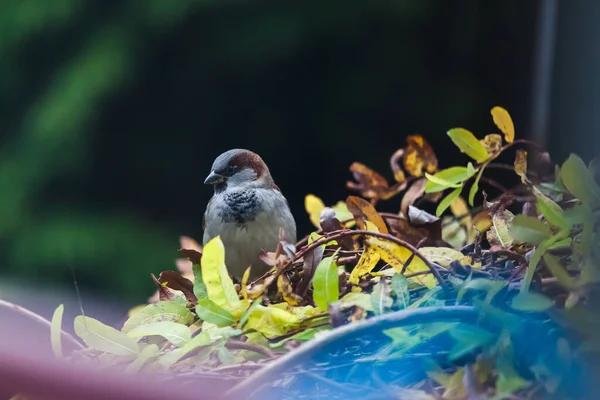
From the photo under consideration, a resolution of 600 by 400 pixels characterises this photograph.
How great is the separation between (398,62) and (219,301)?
1.97 meters

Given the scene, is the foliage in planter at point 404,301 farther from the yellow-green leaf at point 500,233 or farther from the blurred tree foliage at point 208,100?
the blurred tree foliage at point 208,100

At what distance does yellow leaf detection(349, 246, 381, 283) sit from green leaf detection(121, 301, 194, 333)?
0.44 feet

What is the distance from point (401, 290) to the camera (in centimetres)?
53

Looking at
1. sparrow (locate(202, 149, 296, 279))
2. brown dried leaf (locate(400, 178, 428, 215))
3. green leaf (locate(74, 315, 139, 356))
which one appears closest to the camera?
green leaf (locate(74, 315, 139, 356))

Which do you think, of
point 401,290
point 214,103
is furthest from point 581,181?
point 214,103

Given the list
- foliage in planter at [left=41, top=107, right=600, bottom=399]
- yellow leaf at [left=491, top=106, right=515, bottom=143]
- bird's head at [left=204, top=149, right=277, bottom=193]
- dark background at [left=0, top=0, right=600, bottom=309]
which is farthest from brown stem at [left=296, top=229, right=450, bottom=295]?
dark background at [left=0, top=0, right=600, bottom=309]

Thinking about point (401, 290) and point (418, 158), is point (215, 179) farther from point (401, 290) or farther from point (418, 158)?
point (401, 290)

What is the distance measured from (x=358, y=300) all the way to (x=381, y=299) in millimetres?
18

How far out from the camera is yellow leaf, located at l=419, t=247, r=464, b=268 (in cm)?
58

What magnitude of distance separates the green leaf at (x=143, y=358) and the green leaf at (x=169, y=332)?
2cm

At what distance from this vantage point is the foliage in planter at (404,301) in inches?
17.1

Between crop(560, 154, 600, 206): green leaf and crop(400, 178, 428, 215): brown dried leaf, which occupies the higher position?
crop(560, 154, 600, 206): green leaf

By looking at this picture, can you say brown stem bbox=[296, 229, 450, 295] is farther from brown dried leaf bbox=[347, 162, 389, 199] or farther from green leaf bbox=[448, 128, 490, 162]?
brown dried leaf bbox=[347, 162, 389, 199]

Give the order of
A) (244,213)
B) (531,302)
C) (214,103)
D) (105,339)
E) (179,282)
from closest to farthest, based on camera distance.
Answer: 1. (531,302)
2. (105,339)
3. (179,282)
4. (244,213)
5. (214,103)
